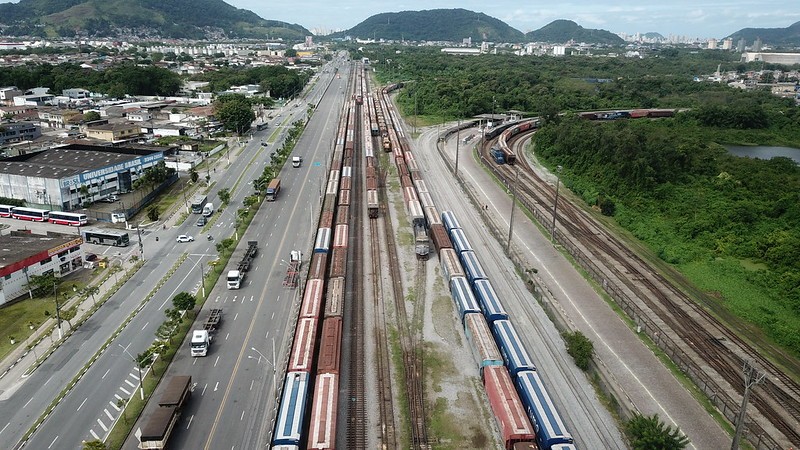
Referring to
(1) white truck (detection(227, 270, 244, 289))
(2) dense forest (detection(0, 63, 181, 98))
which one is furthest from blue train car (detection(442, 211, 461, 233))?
(2) dense forest (detection(0, 63, 181, 98))

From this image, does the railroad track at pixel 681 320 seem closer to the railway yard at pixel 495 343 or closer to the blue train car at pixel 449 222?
the railway yard at pixel 495 343

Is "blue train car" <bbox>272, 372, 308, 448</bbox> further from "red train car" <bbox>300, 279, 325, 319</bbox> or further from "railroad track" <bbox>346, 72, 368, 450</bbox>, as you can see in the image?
"red train car" <bbox>300, 279, 325, 319</bbox>

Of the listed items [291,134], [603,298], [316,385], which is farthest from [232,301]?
[291,134]

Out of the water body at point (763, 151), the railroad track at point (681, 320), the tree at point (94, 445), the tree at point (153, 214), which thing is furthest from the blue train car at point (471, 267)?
the water body at point (763, 151)

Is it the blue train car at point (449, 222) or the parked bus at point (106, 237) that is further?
the blue train car at point (449, 222)

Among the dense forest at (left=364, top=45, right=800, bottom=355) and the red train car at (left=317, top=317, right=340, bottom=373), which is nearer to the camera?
the red train car at (left=317, top=317, right=340, bottom=373)
